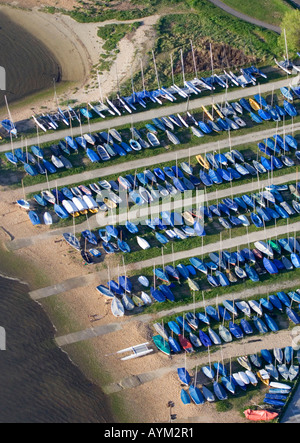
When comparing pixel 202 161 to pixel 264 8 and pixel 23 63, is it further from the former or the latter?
pixel 264 8

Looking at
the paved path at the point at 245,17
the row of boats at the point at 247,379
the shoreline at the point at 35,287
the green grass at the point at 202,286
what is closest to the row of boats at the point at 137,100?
the paved path at the point at 245,17

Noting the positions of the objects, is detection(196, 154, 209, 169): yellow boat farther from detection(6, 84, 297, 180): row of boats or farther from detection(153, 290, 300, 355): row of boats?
detection(153, 290, 300, 355): row of boats

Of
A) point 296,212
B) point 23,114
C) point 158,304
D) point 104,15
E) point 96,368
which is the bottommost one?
point 96,368

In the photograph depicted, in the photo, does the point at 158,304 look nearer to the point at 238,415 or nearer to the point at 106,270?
the point at 106,270

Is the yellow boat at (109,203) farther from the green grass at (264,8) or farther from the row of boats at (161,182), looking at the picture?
the green grass at (264,8)

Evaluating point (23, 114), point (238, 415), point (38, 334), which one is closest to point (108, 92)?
point (23, 114)
